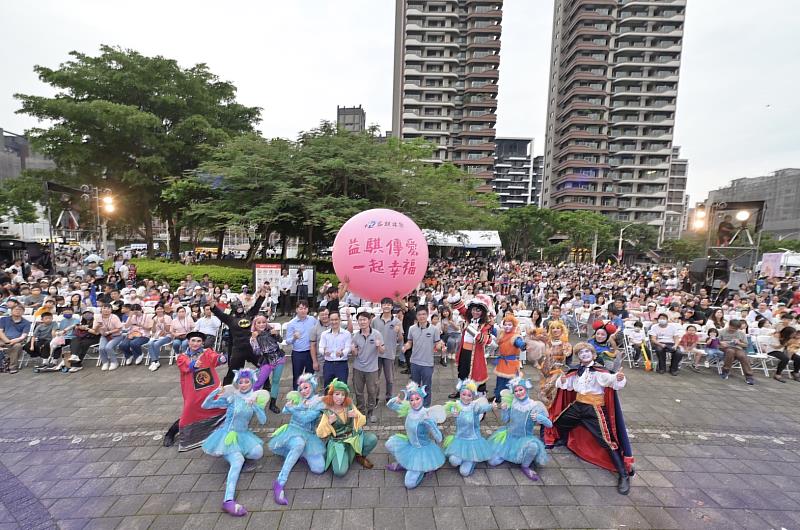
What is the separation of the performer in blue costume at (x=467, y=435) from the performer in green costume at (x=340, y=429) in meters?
1.04

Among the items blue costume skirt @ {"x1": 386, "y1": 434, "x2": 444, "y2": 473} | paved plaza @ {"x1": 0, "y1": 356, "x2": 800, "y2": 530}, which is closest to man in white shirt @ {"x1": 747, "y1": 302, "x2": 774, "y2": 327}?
paved plaza @ {"x1": 0, "y1": 356, "x2": 800, "y2": 530}

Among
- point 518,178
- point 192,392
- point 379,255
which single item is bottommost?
point 192,392

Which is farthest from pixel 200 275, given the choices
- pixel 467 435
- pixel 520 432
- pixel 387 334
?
pixel 520 432

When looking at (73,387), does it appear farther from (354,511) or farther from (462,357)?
(462,357)

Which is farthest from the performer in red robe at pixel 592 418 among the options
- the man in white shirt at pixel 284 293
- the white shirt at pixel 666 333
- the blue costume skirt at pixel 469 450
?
the man in white shirt at pixel 284 293

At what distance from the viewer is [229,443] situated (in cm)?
A: 409

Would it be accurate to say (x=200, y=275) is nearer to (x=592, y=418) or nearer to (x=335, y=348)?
(x=335, y=348)

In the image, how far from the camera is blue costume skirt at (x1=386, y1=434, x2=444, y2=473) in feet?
13.3

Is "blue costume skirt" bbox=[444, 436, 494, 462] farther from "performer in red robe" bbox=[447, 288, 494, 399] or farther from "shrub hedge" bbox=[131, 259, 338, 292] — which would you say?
"shrub hedge" bbox=[131, 259, 338, 292]

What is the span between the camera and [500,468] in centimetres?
441

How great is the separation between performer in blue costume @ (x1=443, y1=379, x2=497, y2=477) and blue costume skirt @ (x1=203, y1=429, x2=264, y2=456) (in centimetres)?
235

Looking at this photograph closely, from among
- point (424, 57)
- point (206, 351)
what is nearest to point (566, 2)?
point (424, 57)

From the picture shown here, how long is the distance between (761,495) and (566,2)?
264 ft

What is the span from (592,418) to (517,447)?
1.07 metres
